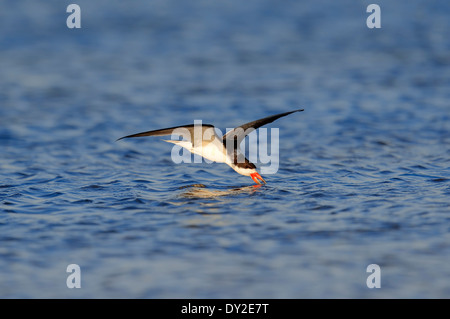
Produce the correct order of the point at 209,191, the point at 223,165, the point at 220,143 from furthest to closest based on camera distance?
the point at 223,165 < the point at 209,191 < the point at 220,143

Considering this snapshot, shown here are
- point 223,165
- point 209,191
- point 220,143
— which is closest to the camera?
point 220,143

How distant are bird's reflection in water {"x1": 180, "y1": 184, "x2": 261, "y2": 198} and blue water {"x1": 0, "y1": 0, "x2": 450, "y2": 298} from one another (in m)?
0.06

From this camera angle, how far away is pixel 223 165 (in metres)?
11.0

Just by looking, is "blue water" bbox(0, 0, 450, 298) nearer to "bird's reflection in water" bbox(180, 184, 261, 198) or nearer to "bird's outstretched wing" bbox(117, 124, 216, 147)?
"bird's reflection in water" bbox(180, 184, 261, 198)

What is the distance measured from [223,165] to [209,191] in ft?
5.62

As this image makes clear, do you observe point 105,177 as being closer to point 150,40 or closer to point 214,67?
point 214,67

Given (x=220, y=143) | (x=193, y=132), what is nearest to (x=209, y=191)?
(x=220, y=143)

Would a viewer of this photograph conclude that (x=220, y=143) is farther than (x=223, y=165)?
No

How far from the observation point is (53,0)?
2311 centimetres

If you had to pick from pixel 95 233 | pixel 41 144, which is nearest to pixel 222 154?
pixel 95 233

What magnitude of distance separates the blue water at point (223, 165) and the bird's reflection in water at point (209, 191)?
6cm

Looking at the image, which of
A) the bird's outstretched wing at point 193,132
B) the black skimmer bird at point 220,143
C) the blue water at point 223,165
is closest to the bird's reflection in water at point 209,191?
the blue water at point 223,165

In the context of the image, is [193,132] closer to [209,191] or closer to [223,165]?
[209,191]

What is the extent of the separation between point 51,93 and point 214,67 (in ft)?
14.8
